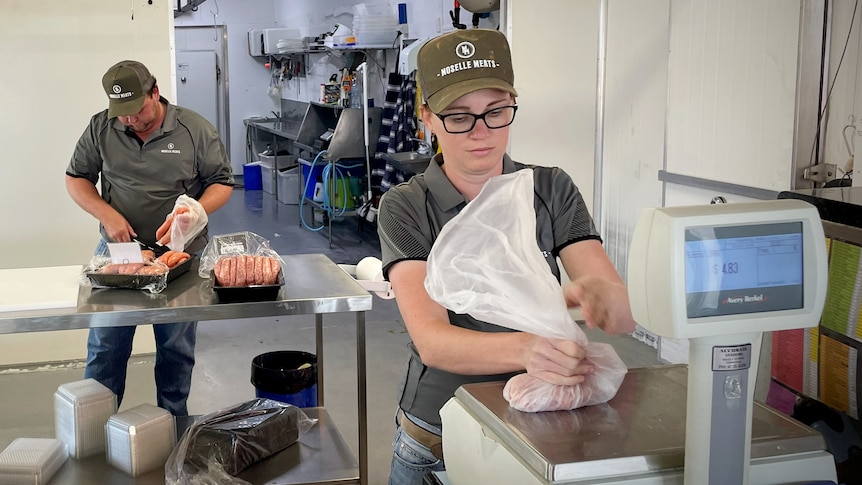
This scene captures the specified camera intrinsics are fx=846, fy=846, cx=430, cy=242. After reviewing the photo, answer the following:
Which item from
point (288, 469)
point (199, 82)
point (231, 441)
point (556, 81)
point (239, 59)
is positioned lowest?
point (288, 469)

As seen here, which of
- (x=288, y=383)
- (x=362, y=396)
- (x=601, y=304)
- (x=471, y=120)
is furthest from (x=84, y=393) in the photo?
(x=601, y=304)

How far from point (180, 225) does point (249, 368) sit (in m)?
1.91

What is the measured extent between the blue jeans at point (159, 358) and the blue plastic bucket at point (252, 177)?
27.9 ft

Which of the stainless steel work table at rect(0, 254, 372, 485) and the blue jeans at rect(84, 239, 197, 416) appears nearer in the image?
the stainless steel work table at rect(0, 254, 372, 485)

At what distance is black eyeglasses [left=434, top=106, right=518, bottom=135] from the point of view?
61.8 inches

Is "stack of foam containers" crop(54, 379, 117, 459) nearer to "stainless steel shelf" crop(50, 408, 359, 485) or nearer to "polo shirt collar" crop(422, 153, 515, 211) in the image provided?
"stainless steel shelf" crop(50, 408, 359, 485)

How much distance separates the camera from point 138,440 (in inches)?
95.7

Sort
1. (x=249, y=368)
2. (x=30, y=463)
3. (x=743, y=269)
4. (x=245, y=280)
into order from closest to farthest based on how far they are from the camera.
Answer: (x=743, y=269), (x=30, y=463), (x=245, y=280), (x=249, y=368)

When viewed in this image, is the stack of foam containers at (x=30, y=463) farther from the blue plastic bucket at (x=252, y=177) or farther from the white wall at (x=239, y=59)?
the white wall at (x=239, y=59)

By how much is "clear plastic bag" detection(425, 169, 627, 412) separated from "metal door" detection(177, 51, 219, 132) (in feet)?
38.8

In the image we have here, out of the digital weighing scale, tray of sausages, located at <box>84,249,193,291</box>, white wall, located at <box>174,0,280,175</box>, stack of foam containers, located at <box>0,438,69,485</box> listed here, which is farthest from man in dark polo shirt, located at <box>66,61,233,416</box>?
white wall, located at <box>174,0,280,175</box>

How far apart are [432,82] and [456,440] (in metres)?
0.68

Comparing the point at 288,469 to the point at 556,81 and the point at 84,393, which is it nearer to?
the point at 84,393

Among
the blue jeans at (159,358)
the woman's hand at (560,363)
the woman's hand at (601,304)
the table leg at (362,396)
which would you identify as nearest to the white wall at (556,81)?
the blue jeans at (159,358)
